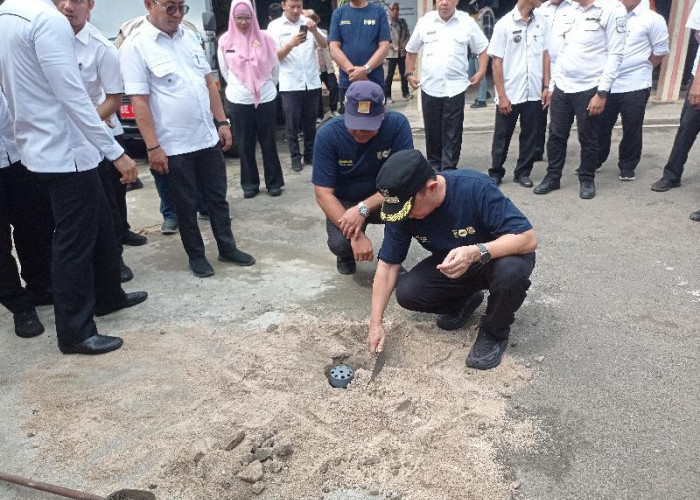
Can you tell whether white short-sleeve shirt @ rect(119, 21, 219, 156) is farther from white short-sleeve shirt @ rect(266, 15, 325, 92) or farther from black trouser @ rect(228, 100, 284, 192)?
white short-sleeve shirt @ rect(266, 15, 325, 92)

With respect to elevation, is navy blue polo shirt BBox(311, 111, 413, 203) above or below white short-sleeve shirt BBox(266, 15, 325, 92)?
below

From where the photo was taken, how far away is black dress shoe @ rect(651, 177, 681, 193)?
5430 millimetres

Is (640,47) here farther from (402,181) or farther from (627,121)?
(402,181)

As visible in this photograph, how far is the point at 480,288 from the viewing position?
3.12 metres

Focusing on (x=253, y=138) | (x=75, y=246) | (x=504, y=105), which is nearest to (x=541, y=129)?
(x=504, y=105)

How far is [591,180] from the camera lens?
5.49m

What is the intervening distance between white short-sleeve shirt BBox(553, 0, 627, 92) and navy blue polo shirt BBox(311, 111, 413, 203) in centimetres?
239

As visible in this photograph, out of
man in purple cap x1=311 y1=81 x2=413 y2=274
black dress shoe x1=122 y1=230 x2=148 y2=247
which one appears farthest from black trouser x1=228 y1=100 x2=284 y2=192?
man in purple cap x1=311 y1=81 x2=413 y2=274

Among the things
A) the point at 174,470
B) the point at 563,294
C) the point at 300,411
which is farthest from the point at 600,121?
the point at 174,470

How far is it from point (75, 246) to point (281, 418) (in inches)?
58.2

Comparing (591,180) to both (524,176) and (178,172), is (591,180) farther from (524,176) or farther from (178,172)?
(178,172)

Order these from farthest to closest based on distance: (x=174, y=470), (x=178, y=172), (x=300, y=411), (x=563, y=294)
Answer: (x=178, y=172)
(x=563, y=294)
(x=300, y=411)
(x=174, y=470)

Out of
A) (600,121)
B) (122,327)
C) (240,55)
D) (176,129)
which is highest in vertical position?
(240,55)

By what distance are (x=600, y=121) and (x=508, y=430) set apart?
4.28 m
